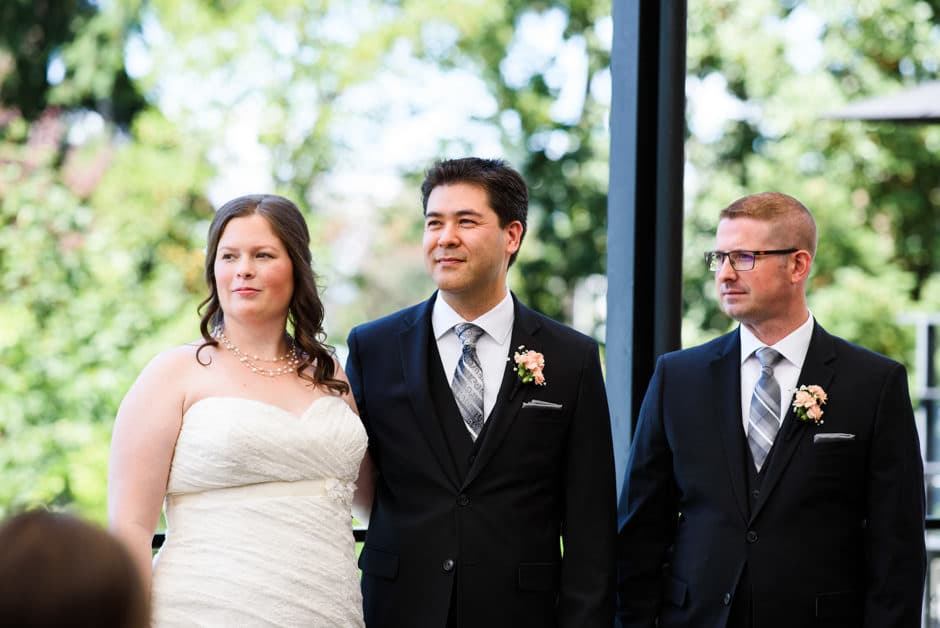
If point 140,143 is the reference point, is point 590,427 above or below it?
below

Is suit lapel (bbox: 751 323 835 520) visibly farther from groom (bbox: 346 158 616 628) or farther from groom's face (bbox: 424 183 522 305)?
groom's face (bbox: 424 183 522 305)

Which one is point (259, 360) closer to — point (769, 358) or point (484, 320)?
point (484, 320)

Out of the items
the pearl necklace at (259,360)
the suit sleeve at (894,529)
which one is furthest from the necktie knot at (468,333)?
the suit sleeve at (894,529)

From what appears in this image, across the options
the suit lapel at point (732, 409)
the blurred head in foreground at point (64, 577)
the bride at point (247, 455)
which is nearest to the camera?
the blurred head in foreground at point (64, 577)

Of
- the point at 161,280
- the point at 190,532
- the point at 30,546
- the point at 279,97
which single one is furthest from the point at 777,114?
the point at 30,546

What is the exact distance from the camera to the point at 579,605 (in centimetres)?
288

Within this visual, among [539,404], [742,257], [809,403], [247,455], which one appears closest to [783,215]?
[742,257]

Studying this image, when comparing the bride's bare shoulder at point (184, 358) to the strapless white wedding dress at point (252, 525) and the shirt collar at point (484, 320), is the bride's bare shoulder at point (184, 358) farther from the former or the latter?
the shirt collar at point (484, 320)

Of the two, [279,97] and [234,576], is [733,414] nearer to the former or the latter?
[234,576]

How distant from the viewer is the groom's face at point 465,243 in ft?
9.69

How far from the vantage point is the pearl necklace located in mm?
2836

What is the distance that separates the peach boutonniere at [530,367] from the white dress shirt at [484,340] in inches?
2.1

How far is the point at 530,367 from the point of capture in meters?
2.95

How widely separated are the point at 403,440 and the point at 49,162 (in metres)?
9.42
